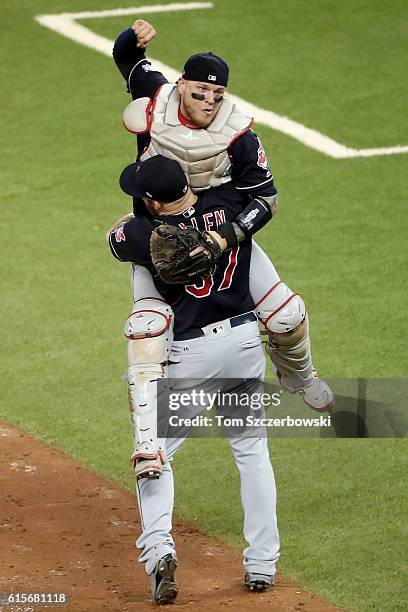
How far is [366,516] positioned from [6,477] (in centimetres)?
201

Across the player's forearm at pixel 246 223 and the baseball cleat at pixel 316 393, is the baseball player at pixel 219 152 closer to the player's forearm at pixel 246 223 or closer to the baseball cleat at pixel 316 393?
the player's forearm at pixel 246 223

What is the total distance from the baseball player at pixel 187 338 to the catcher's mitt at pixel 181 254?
0.02 meters

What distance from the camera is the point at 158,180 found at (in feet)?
18.7

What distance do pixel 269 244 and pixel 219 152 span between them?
4.75 meters

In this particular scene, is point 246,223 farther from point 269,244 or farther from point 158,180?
point 269,244

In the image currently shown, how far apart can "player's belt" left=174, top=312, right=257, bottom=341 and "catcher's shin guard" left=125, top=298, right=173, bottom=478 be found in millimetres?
72

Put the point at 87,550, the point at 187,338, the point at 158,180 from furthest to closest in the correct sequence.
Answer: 1. the point at 87,550
2. the point at 187,338
3. the point at 158,180

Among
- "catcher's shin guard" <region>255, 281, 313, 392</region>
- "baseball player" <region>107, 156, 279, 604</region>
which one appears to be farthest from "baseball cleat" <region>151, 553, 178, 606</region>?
"catcher's shin guard" <region>255, 281, 313, 392</region>

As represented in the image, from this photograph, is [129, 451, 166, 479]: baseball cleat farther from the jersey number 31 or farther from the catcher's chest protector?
the catcher's chest protector

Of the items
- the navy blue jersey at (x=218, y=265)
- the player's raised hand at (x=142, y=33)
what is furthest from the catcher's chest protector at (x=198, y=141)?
the player's raised hand at (x=142, y=33)

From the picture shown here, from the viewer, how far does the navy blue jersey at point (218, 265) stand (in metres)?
5.89

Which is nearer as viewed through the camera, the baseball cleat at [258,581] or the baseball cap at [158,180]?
the baseball cap at [158,180]

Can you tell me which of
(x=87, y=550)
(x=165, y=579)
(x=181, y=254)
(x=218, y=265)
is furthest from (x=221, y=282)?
(x=87, y=550)

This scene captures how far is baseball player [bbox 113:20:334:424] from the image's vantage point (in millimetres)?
5879
